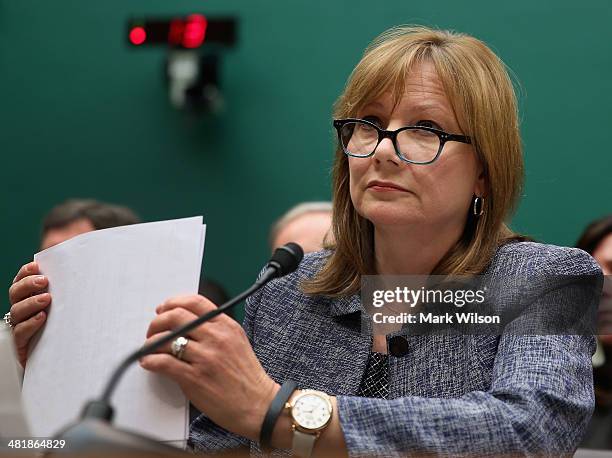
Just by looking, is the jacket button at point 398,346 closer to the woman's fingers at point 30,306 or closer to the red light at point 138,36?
the woman's fingers at point 30,306

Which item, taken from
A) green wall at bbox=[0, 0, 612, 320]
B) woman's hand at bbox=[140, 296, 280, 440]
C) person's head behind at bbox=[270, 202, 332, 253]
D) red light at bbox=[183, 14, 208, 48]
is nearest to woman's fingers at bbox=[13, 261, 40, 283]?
woman's hand at bbox=[140, 296, 280, 440]

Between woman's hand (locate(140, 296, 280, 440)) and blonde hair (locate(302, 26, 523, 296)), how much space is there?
40 cm

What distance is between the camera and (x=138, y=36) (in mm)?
4383

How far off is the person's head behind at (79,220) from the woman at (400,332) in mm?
1466

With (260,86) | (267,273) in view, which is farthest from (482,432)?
(260,86)

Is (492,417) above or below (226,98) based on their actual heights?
below

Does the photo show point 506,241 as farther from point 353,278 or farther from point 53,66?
point 53,66

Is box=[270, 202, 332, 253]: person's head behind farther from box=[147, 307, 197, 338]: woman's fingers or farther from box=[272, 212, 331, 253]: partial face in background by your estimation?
box=[147, 307, 197, 338]: woman's fingers

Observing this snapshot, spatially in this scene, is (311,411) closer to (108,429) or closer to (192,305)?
(192,305)

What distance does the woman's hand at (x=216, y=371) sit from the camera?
1.23 metres

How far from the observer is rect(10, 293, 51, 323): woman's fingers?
143cm

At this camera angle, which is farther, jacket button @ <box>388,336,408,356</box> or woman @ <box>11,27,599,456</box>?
jacket button @ <box>388,336,408,356</box>

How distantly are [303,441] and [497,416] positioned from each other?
265 millimetres

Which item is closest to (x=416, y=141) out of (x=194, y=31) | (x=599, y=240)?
(x=599, y=240)
